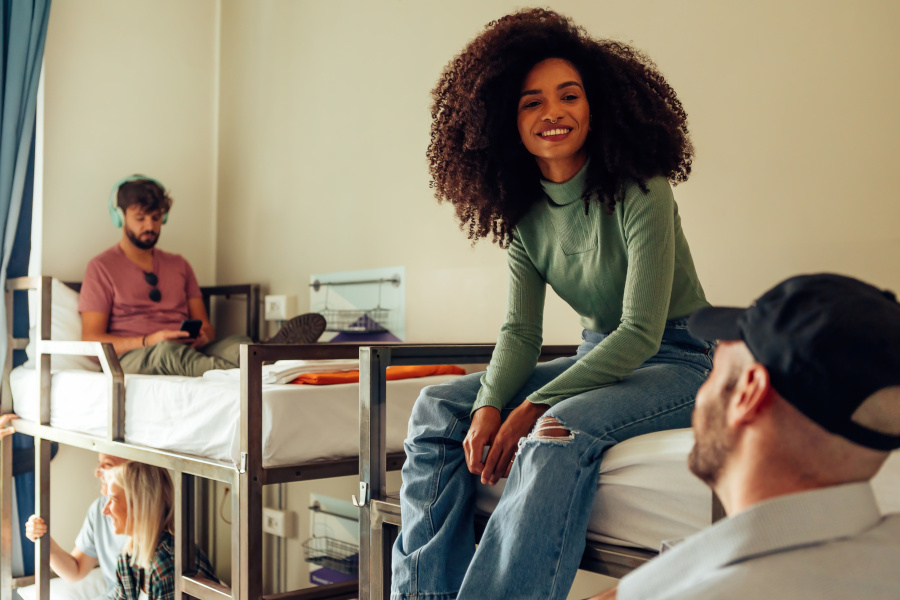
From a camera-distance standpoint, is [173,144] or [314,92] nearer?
[314,92]

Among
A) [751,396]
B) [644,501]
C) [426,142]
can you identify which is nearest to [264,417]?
[644,501]

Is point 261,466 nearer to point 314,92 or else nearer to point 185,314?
point 185,314

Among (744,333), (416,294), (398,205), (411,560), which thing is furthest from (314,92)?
(744,333)

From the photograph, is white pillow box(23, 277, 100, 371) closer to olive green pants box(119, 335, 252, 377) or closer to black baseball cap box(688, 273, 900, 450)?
olive green pants box(119, 335, 252, 377)

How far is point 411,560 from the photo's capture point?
112 cm

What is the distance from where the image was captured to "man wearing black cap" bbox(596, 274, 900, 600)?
51 cm

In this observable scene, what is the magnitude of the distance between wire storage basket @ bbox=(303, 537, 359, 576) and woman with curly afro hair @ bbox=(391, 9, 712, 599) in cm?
137

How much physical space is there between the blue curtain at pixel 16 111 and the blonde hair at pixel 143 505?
744 millimetres

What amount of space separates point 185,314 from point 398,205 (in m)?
0.96

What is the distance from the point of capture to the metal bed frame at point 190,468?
1.54 metres

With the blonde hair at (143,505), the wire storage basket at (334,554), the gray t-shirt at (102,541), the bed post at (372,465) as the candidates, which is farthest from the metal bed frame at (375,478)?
the gray t-shirt at (102,541)

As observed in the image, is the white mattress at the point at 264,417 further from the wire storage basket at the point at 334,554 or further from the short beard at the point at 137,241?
the wire storage basket at the point at 334,554

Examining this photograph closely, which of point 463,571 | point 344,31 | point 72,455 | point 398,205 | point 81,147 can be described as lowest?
point 72,455

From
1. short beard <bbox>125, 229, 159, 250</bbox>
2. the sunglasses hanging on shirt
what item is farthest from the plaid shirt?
short beard <bbox>125, 229, 159, 250</bbox>
